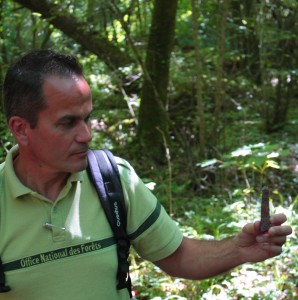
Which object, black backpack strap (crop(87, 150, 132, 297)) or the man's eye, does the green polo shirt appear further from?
the man's eye

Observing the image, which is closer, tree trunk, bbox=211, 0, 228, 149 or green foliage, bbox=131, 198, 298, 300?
green foliage, bbox=131, 198, 298, 300

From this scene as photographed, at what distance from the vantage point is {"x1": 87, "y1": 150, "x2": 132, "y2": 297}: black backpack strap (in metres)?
1.78

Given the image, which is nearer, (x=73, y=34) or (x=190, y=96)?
(x=73, y=34)

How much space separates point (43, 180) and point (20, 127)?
0.22 m

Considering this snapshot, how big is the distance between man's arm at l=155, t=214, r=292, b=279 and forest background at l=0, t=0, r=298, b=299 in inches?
59.5

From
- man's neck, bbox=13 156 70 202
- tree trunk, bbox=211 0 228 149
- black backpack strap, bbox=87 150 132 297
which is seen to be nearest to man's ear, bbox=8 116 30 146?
man's neck, bbox=13 156 70 202

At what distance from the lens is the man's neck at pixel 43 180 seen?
71.6 inches

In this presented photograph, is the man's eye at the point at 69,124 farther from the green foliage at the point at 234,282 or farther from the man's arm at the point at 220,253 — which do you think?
the green foliage at the point at 234,282

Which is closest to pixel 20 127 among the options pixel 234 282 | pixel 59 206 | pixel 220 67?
pixel 59 206

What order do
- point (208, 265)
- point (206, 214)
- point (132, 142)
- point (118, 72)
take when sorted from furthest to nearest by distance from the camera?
point (118, 72), point (132, 142), point (206, 214), point (208, 265)

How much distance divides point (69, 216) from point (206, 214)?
3.50 m

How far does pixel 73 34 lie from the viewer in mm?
8156

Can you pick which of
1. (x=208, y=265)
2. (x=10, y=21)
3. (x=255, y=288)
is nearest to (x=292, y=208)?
(x=255, y=288)

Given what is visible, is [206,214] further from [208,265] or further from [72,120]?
[72,120]
